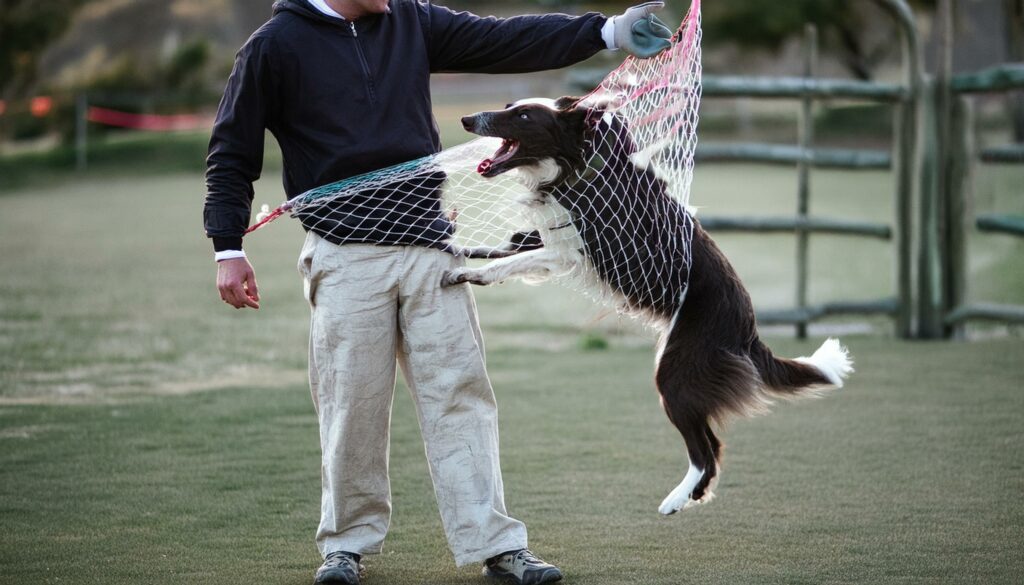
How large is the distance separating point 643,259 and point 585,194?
28 cm

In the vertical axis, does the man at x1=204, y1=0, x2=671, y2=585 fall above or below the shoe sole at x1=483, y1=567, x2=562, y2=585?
above

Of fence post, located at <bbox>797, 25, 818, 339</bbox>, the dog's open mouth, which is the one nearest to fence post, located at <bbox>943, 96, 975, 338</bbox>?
fence post, located at <bbox>797, 25, 818, 339</bbox>

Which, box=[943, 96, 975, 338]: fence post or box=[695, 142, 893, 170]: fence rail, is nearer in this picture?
box=[943, 96, 975, 338]: fence post

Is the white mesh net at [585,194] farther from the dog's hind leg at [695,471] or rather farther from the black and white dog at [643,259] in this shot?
the dog's hind leg at [695,471]

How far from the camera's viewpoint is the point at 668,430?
231 inches

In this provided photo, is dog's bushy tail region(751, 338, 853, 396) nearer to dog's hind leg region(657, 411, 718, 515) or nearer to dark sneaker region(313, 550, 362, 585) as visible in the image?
dog's hind leg region(657, 411, 718, 515)

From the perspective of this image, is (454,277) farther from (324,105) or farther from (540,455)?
(540,455)

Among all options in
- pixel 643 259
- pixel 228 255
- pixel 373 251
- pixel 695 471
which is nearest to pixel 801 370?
pixel 695 471

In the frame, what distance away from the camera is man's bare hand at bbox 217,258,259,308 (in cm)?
367

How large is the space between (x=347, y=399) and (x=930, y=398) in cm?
368

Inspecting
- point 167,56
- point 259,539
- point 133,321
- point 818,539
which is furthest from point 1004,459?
point 167,56

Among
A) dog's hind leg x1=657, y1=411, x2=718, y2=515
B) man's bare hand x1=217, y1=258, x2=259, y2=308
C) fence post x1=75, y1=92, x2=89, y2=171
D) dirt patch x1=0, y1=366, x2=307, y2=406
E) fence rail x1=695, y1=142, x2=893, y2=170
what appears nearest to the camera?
man's bare hand x1=217, y1=258, x2=259, y2=308

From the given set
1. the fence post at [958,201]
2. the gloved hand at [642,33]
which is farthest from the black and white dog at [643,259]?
the fence post at [958,201]

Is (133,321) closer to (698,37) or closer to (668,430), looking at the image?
(668,430)
